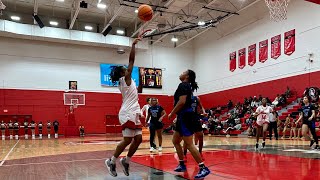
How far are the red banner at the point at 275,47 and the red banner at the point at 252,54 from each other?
1645 millimetres

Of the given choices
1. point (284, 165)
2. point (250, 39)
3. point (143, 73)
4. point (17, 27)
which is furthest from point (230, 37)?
point (284, 165)

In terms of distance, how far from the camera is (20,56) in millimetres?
23234

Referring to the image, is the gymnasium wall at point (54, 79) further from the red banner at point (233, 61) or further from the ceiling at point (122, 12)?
the red banner at point (233, 61)

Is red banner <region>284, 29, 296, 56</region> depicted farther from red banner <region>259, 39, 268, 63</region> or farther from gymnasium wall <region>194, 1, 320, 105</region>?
red banner <region>259, 39, 268, 63</region>

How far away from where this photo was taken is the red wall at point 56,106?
22.8 meters

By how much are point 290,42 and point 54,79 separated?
1789 centimetres

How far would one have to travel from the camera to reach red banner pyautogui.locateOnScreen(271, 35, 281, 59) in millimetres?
20000

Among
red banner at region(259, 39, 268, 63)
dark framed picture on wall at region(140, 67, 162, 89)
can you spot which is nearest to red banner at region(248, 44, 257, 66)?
red banner at region(259, 39, 268, 63)

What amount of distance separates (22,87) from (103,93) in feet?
21.1

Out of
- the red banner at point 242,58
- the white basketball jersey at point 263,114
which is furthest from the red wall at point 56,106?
the white basketball jersey at point 263,114

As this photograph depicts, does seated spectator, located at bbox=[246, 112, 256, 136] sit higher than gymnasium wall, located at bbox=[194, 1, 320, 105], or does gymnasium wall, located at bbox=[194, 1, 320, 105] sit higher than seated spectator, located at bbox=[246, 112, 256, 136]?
gymnasium wall, located at bbox=[194, 1, 320, 105]

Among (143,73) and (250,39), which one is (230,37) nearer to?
(250,39)

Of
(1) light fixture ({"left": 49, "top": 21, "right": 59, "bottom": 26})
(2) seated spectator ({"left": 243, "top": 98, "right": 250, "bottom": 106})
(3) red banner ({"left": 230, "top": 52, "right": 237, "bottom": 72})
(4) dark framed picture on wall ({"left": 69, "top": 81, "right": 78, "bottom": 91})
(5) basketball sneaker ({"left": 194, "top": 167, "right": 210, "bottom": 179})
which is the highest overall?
(1) light fixture ({"left": 49, "top": 21, "right": 59, "bottom": 26})

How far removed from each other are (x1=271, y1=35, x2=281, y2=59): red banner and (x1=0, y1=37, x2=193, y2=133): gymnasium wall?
1124cm
